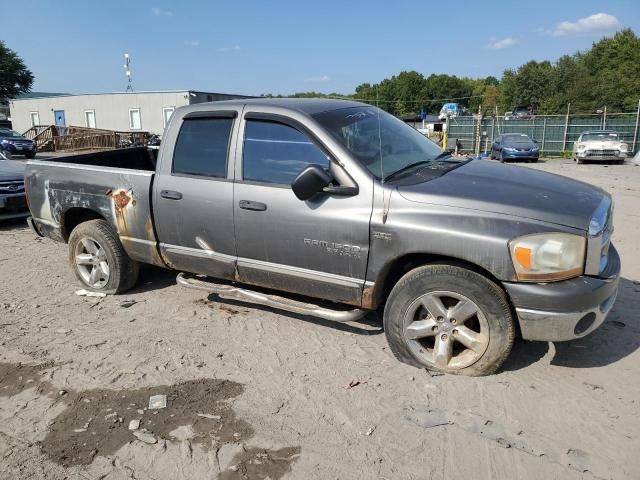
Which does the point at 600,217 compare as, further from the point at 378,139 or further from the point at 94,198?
the point at 94,198

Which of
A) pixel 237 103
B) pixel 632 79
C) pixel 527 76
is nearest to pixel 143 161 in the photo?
pixel 237 103

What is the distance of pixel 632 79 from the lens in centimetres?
5469

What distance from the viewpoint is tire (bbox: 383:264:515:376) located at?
3039 millimetres

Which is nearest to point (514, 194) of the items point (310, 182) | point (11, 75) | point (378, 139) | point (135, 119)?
point (378, 139)

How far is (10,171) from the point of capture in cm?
850

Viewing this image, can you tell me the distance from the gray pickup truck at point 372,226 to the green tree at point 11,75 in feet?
228

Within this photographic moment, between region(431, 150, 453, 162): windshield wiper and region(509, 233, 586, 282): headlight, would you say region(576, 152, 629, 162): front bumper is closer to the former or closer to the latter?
region(431, 150, 453, 162): windshield wiper

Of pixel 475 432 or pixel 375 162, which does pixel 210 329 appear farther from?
pixel 475 432

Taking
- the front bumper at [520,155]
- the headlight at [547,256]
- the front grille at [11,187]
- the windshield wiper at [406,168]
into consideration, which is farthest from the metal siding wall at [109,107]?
the headlight at [547,256]

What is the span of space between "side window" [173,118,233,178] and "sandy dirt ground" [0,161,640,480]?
4.48 feet

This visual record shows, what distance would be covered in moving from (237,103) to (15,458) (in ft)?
9.59

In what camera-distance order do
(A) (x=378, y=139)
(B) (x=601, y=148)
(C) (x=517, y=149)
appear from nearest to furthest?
(A) (x=378, y=139) < (B) (x=601, y=148) < (C) (x=517, y=149)

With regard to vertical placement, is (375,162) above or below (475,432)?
above

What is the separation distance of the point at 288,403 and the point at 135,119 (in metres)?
38.7
